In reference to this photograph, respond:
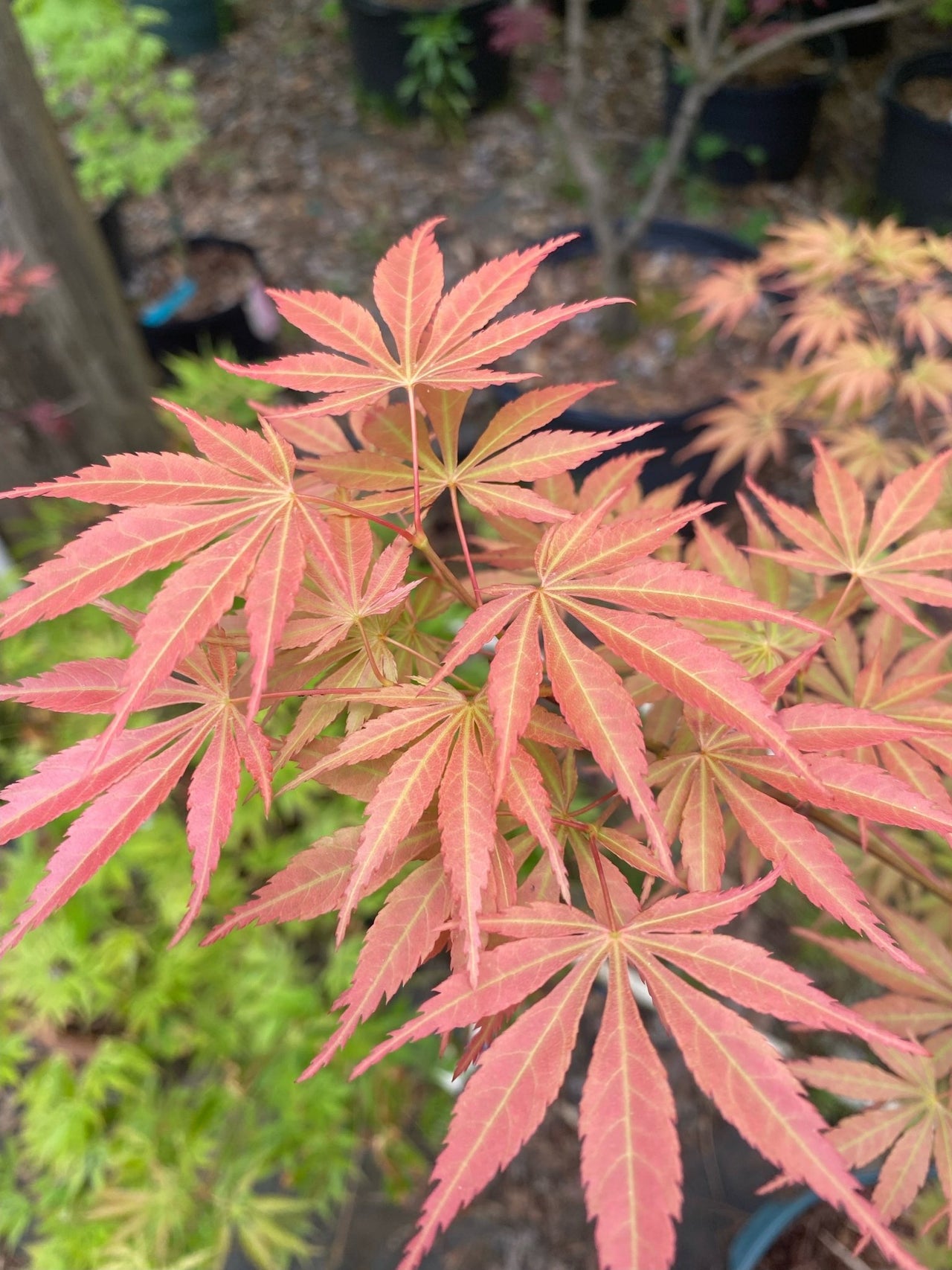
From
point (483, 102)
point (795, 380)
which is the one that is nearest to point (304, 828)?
point (795, 380)

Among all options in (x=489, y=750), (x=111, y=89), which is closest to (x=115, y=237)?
(x=111, y=89)

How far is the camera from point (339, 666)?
636 mm

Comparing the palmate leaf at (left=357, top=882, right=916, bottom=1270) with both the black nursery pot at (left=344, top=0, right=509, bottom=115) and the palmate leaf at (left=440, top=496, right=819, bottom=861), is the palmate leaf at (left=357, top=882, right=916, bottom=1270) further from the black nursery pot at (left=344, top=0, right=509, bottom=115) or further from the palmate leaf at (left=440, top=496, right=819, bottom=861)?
the black nursery pot at (left=344, top=0, right=509, bottom=115)

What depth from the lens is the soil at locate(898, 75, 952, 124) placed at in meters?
3.06

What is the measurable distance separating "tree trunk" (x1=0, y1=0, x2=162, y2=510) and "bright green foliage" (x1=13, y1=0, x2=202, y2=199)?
0.70 meters

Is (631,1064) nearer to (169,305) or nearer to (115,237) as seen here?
(169,305)

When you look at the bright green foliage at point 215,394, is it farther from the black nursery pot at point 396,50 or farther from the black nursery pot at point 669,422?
the black nursery pot at point 396,50

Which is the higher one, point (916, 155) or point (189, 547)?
point (189, 547)

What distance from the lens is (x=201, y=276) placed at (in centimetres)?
306

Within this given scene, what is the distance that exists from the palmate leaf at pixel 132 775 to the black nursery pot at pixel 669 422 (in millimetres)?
1459

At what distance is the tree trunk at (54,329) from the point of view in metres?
1.77

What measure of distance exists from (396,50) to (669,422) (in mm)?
2697

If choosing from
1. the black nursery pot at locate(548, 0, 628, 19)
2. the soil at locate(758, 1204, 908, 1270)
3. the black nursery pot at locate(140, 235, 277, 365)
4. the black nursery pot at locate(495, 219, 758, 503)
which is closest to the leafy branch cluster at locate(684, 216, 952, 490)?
the black nursery pot at locate(495, 219, 758, 503)

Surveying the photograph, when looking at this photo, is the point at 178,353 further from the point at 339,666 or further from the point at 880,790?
the point at 880,790
